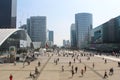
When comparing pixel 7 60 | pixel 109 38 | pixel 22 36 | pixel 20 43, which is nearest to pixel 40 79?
pixel 7 60

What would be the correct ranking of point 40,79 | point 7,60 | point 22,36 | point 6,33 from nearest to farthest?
1. point 40,79
2. point 7,60
3. point 6,33
4. point 22,36

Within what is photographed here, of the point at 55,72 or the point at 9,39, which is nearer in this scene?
the point at 55,72

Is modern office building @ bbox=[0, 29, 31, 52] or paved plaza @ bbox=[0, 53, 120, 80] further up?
modern office building @ bbox=[0, 29, 31, 52]

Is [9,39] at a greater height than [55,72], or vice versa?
[9,39]

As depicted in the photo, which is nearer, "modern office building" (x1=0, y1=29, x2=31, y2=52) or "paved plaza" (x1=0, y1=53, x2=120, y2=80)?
"paved plaza" (x1=0, y1=53, x2=120, y2=80)

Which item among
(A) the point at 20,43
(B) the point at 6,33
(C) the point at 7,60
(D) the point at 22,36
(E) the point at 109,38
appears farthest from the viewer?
(E) the point at 109,38

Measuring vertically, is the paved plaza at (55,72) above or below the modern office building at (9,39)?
below

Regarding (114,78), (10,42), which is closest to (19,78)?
(114,78)

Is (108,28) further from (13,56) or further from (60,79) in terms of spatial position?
(60,79)

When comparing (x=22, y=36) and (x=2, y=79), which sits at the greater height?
(x=22, y=36)

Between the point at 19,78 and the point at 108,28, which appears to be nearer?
the point at 19,78

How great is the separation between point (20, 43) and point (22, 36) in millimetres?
20134

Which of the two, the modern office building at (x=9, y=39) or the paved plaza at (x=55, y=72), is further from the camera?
the modern office building at (x=9, y=39)

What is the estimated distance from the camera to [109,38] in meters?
191
